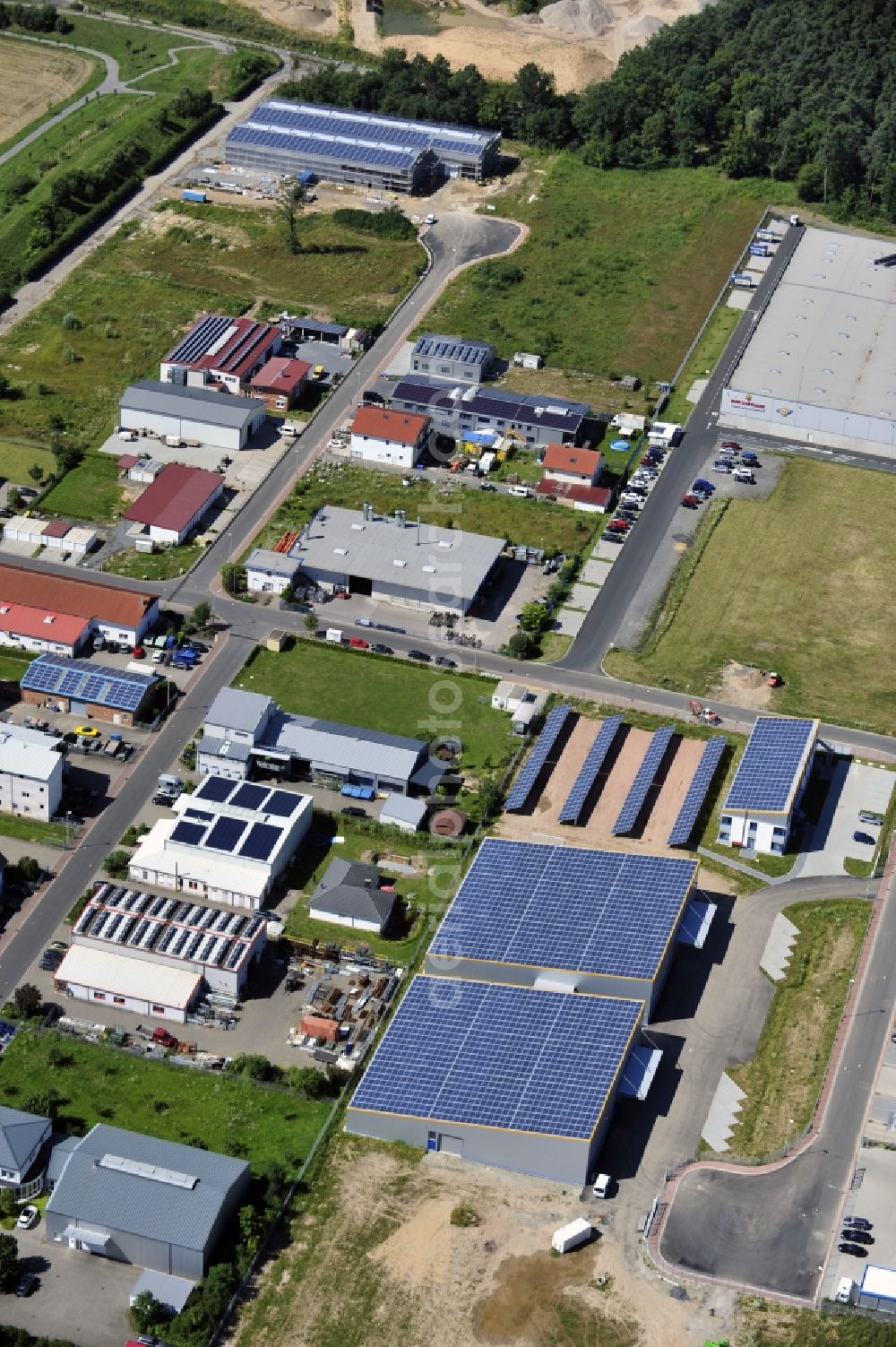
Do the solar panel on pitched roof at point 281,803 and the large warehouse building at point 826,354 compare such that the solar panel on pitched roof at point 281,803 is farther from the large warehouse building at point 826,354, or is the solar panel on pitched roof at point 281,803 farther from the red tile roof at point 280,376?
the large warehouse building at point 826,354

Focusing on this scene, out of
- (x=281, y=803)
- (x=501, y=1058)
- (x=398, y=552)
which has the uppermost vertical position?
(x=398, y=552)

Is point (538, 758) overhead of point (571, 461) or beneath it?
beneath

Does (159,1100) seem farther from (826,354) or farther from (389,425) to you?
(826,354)

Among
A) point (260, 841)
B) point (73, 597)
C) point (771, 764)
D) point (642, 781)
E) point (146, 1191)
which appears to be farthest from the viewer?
point (73, 597)

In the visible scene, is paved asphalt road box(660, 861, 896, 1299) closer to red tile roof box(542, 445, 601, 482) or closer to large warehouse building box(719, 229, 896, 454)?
red tile roof box(542, 445, 601, 482)

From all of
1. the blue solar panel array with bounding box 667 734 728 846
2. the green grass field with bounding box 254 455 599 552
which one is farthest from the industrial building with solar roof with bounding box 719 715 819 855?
the green grass field with bounding box 254 455 599 552

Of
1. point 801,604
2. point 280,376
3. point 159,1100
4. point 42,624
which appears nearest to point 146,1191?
point 159,1100

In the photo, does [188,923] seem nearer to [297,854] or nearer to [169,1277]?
[297,854]

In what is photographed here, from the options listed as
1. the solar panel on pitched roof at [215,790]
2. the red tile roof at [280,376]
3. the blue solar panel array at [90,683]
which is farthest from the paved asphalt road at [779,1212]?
the red tile roof at [280,376]
